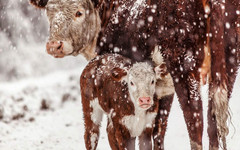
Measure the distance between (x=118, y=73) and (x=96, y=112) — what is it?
2.08 ft

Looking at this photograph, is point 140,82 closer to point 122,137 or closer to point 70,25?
point 122,137

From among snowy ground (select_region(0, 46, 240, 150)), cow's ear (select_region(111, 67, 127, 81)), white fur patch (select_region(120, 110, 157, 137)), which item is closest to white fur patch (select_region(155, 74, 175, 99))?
white fur patch (select_region(120, 110, 157, 137))

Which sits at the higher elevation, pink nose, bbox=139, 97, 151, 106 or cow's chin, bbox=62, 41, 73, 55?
cow's chin, bbox=62, 41, 73, 55

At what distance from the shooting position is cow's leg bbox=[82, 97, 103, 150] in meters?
4.55

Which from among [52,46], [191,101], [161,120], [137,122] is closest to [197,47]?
[191,101]

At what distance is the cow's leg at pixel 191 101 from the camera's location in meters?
3.85

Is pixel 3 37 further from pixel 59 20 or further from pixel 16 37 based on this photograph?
pixel 59 20

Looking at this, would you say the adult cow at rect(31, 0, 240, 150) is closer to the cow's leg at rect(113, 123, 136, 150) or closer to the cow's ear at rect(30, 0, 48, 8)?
the cow's leg at rect(113, 123, 136, 150)

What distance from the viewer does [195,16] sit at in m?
3.84

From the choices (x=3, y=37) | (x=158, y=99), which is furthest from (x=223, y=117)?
(x=3, y=37)

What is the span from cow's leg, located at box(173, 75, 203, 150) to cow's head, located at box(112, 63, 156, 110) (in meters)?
0.30

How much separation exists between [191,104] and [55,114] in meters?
5.74

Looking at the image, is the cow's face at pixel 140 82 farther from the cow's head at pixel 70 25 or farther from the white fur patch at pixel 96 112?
the cow's head at pixel 70 25

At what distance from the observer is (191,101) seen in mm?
3871
